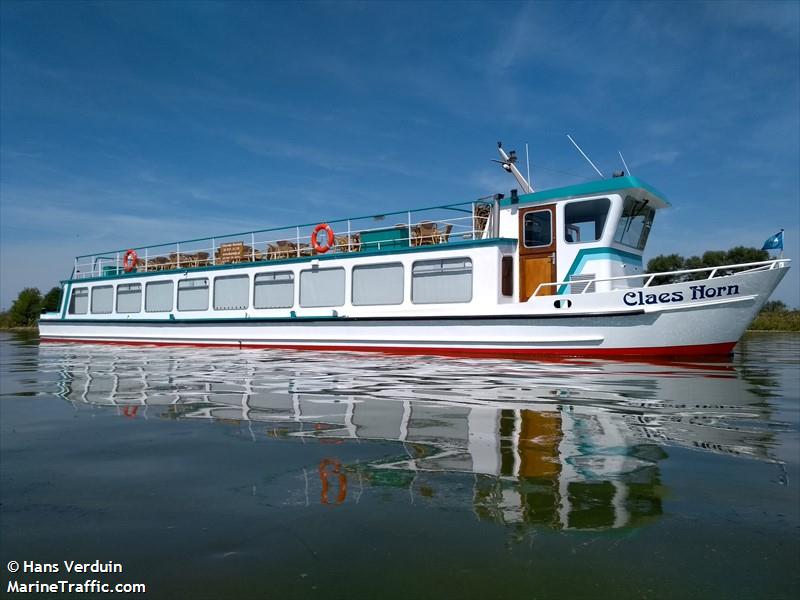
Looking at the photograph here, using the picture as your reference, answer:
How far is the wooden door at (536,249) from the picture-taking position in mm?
13570

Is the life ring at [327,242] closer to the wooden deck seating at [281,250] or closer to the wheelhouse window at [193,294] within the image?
the wooden deck seating at [281,250]

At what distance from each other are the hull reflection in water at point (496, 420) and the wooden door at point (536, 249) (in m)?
4.16

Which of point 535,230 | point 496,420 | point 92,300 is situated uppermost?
point 535,230

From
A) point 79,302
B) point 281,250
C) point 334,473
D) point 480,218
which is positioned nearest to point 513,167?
point 480,218

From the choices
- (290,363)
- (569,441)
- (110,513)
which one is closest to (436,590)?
(110,513)

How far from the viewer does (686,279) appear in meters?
30.8

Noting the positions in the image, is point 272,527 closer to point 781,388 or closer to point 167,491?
point 167,491

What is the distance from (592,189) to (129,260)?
19553mm

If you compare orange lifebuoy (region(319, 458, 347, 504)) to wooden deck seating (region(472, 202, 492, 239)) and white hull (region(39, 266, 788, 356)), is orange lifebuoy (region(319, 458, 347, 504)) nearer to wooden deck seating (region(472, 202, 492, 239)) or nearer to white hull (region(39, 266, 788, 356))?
white hull (region(39, 266, 788, 356))

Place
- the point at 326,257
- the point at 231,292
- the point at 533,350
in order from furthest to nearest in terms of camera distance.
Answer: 1. the point at 231,292
2. the point at 326,257
3. the point at 533,350

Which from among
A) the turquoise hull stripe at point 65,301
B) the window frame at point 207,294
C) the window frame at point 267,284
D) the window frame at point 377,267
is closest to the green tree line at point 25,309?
the turquoise hull stripe at point 65,301

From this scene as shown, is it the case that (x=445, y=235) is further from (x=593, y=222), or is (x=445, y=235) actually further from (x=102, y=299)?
(x=102, y=299)

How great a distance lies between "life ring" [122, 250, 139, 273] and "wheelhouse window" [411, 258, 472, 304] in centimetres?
1457

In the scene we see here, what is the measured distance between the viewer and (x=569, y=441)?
4.08 metres
